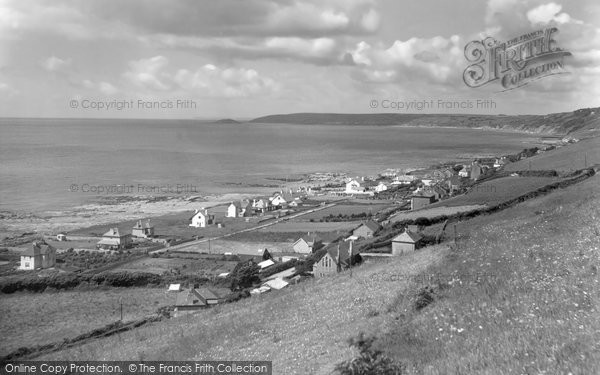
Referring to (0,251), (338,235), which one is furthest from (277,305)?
(0,251)

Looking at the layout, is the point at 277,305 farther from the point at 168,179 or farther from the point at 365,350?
the point at 168,179

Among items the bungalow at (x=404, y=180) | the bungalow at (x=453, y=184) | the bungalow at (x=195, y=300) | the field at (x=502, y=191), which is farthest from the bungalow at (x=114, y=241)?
the bungalow at (x=404, y=180)

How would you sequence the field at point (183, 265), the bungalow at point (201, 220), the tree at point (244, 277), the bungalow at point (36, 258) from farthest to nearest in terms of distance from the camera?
the bungalow at point (201, 220) → the bungalow at point (36, 258) → the field at point (183, 265) → the tree at point (244, 277)

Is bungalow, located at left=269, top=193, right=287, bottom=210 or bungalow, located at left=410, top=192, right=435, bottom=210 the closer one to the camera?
bungalow, located at left=410, top=192, right=435, bottom=210

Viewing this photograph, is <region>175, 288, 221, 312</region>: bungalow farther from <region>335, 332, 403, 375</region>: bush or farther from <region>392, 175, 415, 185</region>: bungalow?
<region>392, 175, 415, 185</region>: bungalow

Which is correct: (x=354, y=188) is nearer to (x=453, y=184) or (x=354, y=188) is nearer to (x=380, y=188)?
(x=380, y=188)

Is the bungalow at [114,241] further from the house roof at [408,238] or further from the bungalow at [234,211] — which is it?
the house roof at [408,238]

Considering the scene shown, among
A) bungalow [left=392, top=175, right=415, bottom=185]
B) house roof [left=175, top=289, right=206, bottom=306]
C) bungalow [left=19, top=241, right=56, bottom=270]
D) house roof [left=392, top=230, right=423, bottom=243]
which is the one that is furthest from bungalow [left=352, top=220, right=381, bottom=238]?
bungalow [left=392, top=175, right=415, bottom=185]
